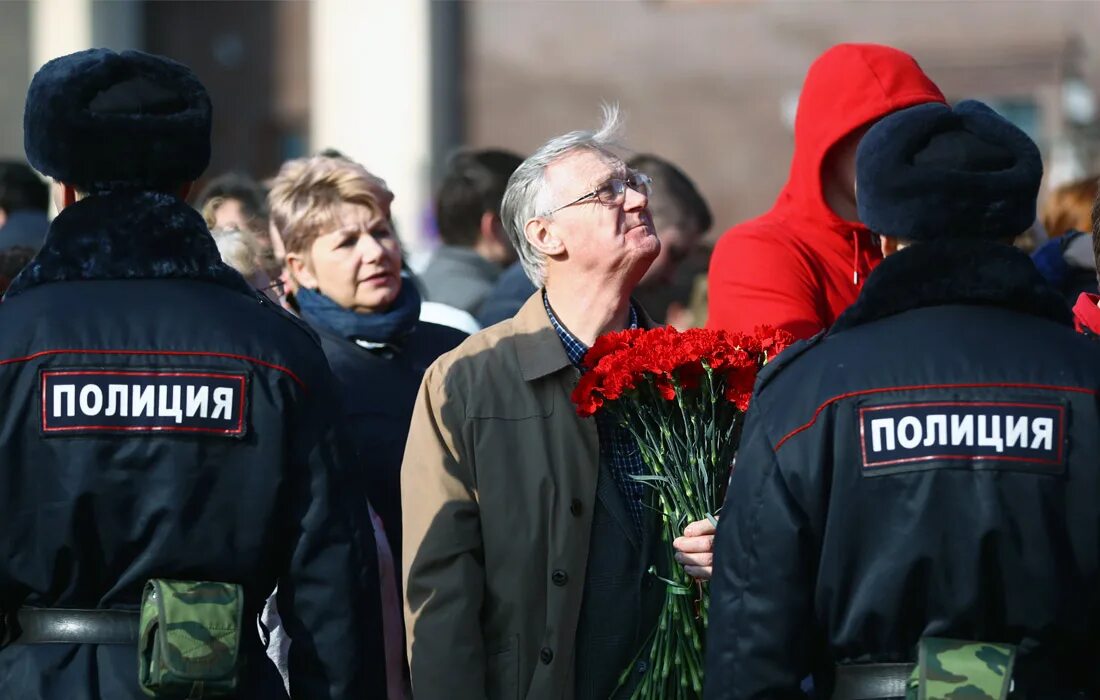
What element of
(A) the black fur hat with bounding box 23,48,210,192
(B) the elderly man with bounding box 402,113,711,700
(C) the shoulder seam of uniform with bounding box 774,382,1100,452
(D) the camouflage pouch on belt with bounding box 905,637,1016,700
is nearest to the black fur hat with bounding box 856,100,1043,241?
(C) the shoulder seam of uniform with bounding box 774,382,1100,452

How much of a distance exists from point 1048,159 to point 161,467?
13.5 m

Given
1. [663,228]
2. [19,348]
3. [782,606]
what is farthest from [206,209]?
[782,606]

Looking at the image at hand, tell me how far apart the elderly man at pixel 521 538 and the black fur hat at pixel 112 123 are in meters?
0.79

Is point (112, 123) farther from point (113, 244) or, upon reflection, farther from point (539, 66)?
point (539, 66)

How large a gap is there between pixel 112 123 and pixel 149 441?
564 mm

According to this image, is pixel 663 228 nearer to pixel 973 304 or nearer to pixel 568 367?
pixel 568 367

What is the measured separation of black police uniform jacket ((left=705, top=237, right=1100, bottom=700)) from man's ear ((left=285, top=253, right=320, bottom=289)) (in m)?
1.92

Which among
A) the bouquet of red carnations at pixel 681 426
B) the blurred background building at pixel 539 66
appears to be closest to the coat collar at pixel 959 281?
the bouquet of red carnations at pixel 681 426

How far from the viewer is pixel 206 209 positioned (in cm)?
532

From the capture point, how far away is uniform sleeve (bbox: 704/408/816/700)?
2.73m

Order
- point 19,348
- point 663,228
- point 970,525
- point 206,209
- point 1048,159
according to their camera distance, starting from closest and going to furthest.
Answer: point 970,525, point 19,348, point 206,209, point 663,228, point 1048,159

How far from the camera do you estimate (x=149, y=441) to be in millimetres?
2820

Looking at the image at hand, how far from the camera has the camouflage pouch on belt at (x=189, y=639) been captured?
2.74 metres

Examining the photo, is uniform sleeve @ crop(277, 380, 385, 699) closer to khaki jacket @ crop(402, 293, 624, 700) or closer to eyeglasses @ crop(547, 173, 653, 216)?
khaki jacket @ crop(402, 293, 624, 700)
